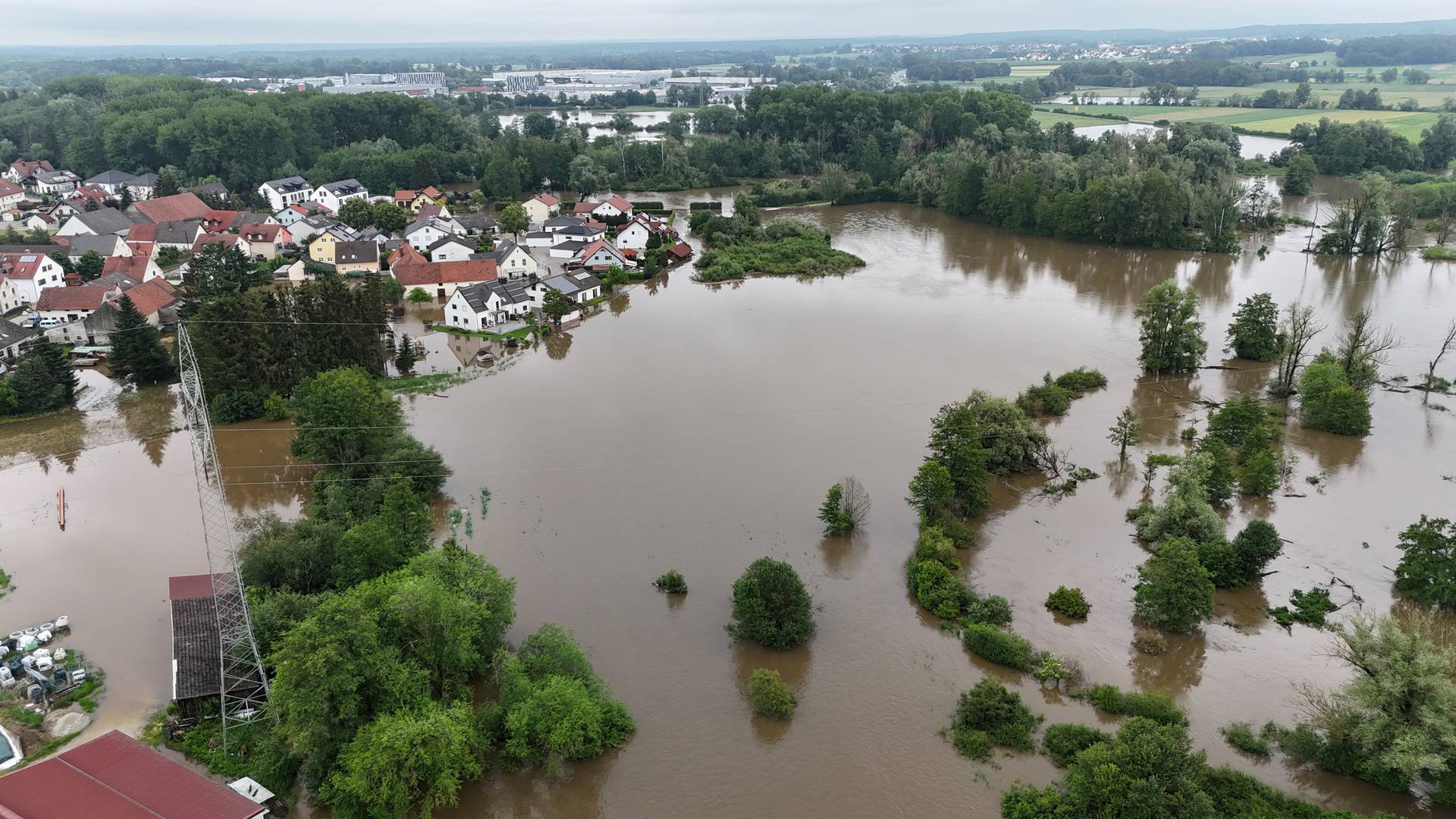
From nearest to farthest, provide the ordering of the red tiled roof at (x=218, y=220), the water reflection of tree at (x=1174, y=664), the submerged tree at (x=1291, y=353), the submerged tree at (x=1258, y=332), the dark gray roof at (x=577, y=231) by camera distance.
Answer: the water reflection of tree at (x=1174, y=664) < the submerged tree at (x=1291, y=353) < the submerged tree at (x=1258, y=332) < the dark gray roof at (x=577, y=231) < the red tiled roof at (x=218, y=220)

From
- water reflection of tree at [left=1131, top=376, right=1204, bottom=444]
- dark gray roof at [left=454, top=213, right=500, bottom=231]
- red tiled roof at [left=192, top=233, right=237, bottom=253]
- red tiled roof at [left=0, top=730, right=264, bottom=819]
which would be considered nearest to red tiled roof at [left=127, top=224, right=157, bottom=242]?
red tiled roof at [left=192, top=233, right=237, bottom=253]

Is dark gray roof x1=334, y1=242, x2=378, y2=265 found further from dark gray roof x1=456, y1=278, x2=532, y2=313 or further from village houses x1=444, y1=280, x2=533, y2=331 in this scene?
village houses x1=444, y1=280, x2=533, y2=331

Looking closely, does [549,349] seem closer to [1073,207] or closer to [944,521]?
[944,521]

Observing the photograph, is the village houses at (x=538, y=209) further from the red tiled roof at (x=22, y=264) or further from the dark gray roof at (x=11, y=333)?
the dark gray roof at (x=11, y=333)

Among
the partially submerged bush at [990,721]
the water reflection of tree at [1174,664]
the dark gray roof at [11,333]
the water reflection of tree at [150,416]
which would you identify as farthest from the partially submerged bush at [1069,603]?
the dark gray roof at [11,333]

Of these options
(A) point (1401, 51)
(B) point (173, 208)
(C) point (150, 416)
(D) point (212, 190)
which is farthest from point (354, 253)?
(A) point (1401, 51)

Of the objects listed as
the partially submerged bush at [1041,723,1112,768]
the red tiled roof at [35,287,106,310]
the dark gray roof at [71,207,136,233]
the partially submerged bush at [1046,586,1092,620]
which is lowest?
the partially submerged bush at [1041,723,1112,768]
